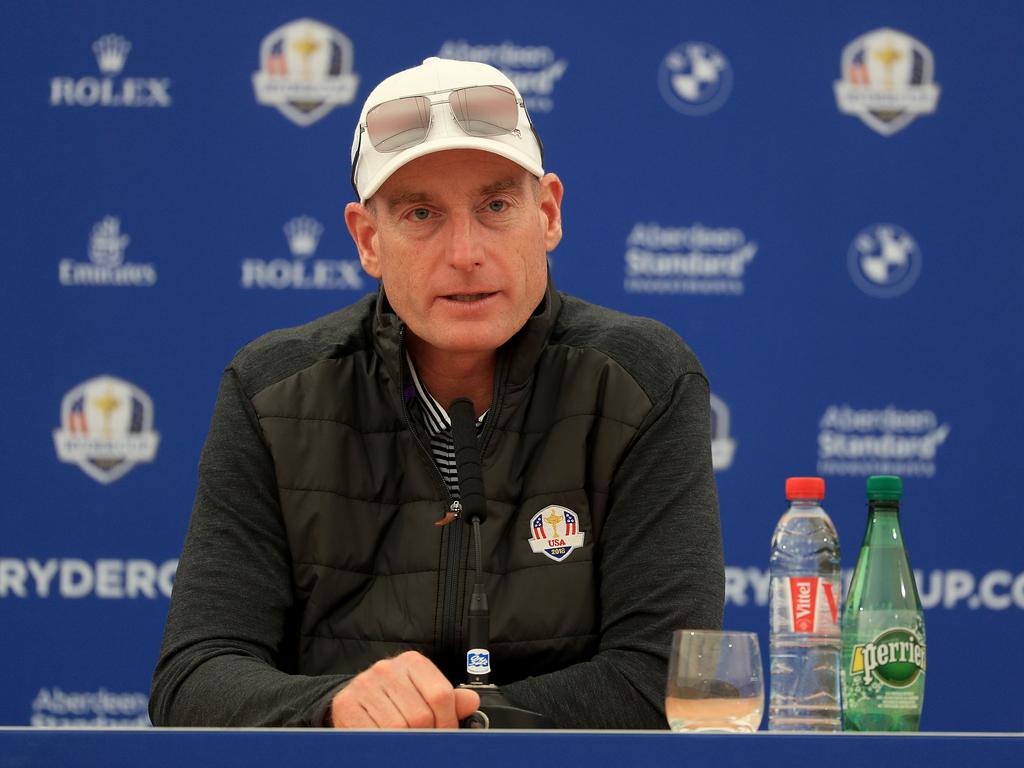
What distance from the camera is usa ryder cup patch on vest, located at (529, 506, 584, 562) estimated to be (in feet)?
5.67

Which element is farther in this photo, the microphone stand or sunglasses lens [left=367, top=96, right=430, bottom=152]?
sunglasses lens [left=367, top=96, right=430, bottom=152]

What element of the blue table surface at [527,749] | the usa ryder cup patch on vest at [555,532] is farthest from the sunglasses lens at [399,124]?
the blue table surface at [527,749]

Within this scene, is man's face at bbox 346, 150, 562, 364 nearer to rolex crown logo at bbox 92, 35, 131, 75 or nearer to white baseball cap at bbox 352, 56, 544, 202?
white baseball cap at bbox 352, 56, 544, 202

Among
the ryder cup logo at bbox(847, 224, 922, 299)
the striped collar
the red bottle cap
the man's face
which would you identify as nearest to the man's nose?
the man's face

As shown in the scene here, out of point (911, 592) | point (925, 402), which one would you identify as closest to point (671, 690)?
point (911, 592)

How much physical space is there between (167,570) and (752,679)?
2155mm

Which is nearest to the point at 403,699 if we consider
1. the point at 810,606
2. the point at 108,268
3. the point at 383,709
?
the point at 383,709

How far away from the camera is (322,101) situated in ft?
10.4

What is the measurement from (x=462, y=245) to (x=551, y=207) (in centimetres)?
25

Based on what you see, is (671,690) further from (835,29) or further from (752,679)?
(835,29)

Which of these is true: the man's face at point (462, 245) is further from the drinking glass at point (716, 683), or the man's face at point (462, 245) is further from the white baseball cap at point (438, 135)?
the drinking glass at point (716, 683)

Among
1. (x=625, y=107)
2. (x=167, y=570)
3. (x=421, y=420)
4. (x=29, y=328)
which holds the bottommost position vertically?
(x=167, y=570)

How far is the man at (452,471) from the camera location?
1.68 meters

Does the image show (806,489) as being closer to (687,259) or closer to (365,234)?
(365,234)
